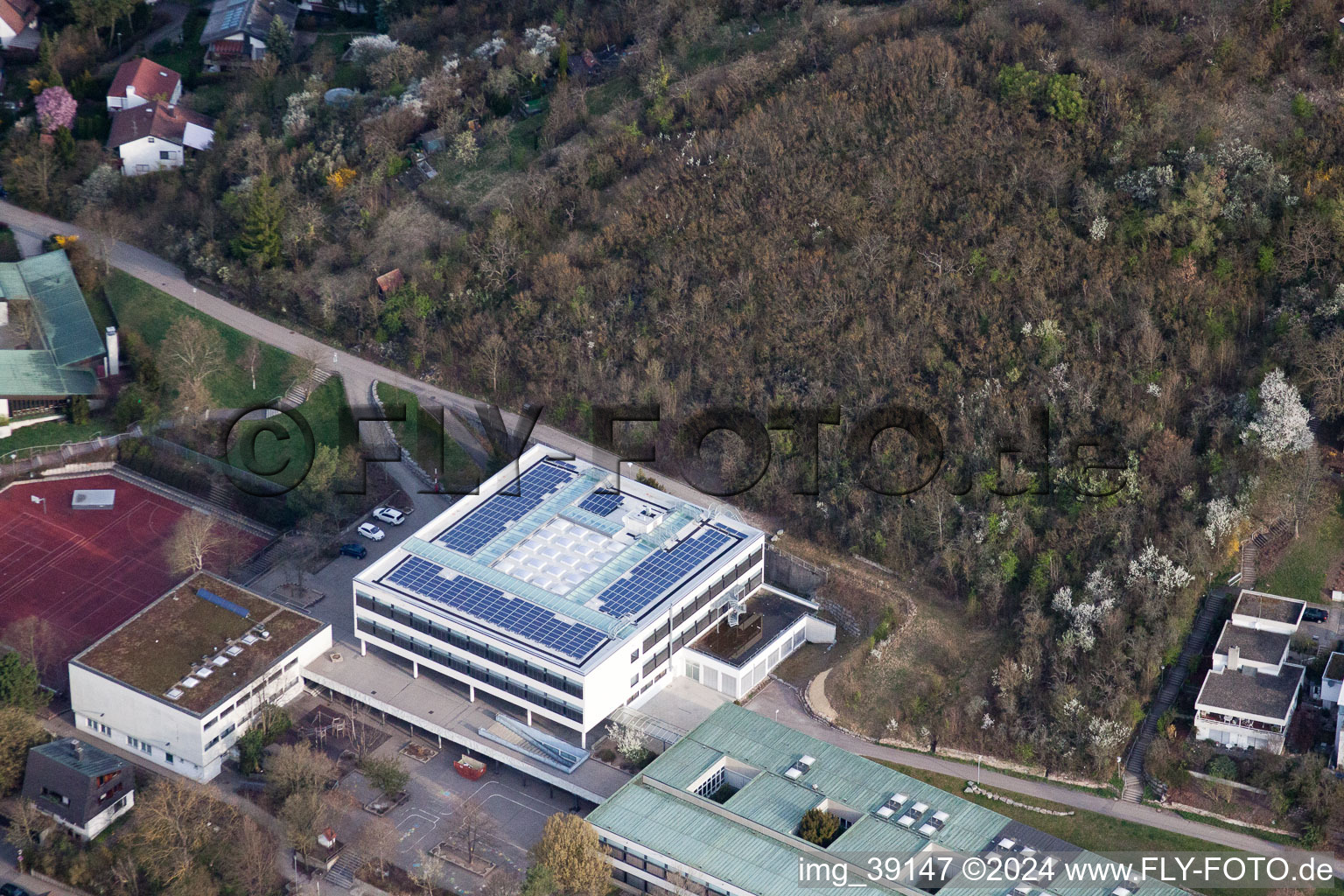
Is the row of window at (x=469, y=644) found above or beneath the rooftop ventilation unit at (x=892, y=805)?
above

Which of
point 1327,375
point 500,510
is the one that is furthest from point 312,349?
point 1327,375

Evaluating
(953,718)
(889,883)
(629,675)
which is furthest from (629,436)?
(889,883)

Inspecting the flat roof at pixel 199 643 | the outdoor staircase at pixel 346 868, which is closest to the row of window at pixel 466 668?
the flat roof at pixel 199 643

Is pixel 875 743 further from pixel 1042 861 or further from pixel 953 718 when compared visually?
pixel 1042 861

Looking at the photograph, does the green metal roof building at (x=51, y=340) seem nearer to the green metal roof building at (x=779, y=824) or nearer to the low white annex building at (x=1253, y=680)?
the green metal roof building at (x=779, y=824)

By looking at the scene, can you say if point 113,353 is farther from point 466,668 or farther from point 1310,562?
point 1310,562

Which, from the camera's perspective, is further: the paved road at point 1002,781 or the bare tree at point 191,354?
the bare tree at point 191,354
